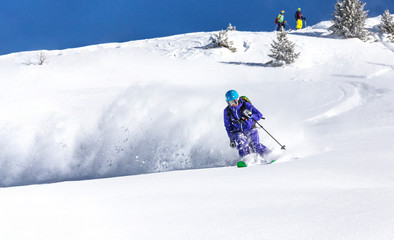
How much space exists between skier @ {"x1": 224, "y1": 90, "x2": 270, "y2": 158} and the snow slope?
46 cm

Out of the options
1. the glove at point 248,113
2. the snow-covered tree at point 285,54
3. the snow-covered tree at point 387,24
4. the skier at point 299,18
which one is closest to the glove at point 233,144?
the glove at point 248,113

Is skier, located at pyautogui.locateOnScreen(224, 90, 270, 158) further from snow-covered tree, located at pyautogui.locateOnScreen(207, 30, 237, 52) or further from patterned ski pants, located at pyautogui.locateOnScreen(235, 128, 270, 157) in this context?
snow-covered tree, located at pyautogui.locateOnScreen(207, 30, 237, 52)

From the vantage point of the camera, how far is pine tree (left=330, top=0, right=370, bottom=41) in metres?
19.7

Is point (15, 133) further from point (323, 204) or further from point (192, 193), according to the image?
point (323, 204)

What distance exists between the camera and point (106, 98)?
12.7 m

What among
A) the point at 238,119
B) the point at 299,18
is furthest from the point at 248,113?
the point at 299,18

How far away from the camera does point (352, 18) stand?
19.8 m

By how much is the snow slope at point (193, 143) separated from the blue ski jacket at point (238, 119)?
2.14ft

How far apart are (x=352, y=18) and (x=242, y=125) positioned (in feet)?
56.1

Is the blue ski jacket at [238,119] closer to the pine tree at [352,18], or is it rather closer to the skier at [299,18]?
the pine tree at [352,18]


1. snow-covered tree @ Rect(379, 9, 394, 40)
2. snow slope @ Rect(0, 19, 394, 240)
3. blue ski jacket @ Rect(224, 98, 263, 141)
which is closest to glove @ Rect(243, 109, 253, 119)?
blue ski jacket @ Rect(224, 98, 263, 141)

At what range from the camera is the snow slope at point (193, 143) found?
1986mm

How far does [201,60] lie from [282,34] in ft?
14.7

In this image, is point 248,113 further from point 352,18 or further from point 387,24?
point 387,24
